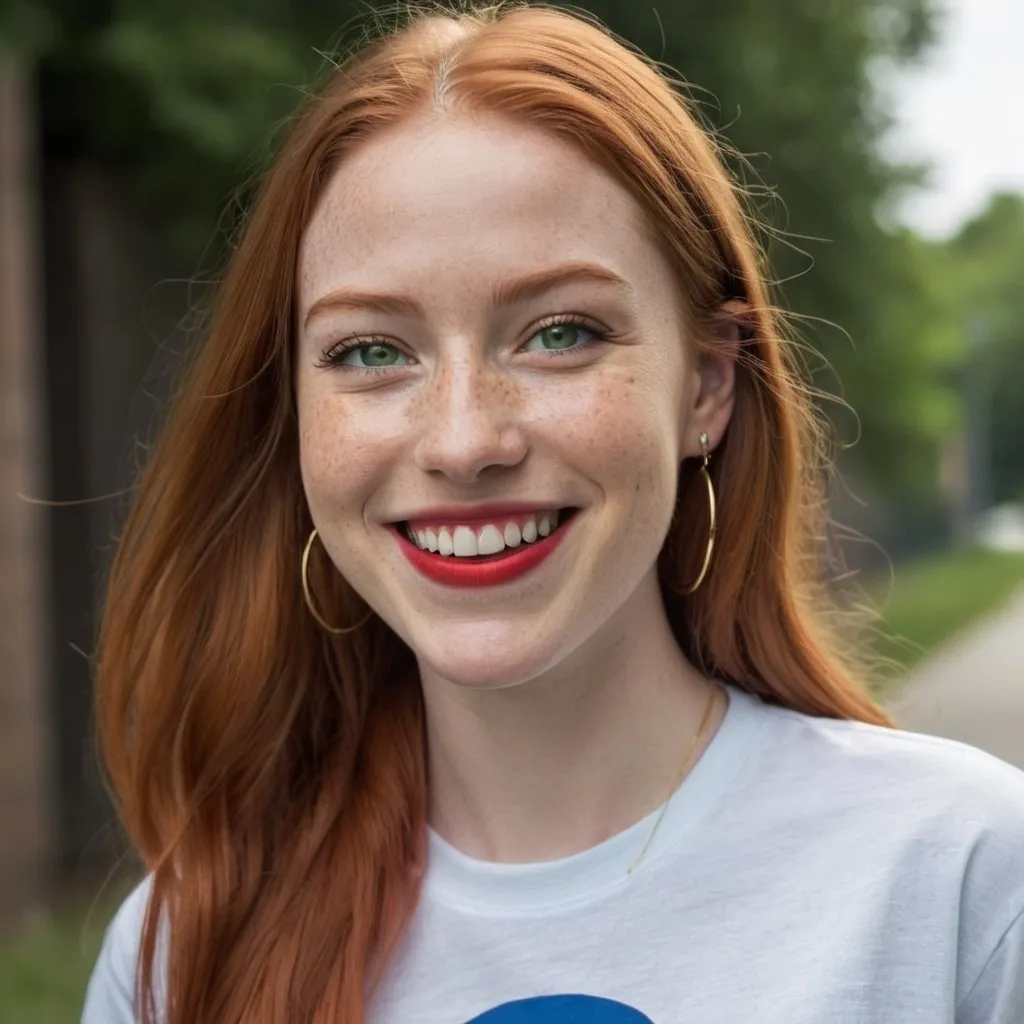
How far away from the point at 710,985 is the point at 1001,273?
53.5 m

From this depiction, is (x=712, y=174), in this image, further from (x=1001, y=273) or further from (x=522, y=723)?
(x=1001, y=273)

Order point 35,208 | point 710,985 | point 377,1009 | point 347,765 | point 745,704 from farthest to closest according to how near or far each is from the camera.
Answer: point 35,208
point 347,765
point 745,704
point 377,1009
point 710,985

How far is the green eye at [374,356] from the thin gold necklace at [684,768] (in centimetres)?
60

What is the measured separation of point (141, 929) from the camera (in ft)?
6.56

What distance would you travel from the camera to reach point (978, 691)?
10.5 metres

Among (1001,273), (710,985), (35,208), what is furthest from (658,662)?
(1001,273)

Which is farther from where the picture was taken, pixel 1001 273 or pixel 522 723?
pixel 1001 273

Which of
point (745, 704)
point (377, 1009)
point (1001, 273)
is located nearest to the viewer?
point (377, 1009)

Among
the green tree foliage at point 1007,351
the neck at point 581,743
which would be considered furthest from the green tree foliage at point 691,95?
the green tree foliage at point 1007,351

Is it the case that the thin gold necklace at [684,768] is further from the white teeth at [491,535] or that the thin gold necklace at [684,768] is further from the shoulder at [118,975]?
the shoulder at [118,975]

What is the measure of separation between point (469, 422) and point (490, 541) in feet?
0.49

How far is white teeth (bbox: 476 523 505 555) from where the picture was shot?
5.61 ft

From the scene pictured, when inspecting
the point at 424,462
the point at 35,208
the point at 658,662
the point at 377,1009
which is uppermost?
the point at 35,208

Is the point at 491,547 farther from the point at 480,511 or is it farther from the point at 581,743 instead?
the point at 581,743
